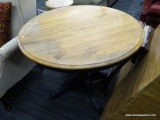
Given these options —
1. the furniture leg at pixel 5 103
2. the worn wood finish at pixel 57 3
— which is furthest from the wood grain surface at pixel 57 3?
the furniture leg at pixel 5 103

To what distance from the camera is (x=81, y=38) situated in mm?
1128

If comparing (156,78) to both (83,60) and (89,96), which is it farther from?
(89,96)

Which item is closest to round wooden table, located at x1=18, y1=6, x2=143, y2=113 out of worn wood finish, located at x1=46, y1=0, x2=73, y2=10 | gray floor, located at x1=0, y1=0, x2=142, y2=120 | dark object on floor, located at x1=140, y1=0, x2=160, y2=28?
gray floor, located at x1=0, y1=0, x2=142, y2=120

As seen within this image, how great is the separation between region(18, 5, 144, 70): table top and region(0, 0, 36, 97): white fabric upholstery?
177 millimetres

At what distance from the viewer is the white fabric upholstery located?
127 centimetres

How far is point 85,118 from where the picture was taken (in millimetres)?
1396

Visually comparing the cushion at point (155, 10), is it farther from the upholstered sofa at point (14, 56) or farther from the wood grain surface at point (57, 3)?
the upholstered sofa at point (14, 56)

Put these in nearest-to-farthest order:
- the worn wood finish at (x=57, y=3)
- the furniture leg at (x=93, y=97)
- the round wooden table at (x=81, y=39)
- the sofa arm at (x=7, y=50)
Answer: the round wooden table at (x=81, y=39) → the sofa arm at (x=7, y=50) → the furniture leg at (x=93, y=97) → the worn wood finish at (x=57, y=3)

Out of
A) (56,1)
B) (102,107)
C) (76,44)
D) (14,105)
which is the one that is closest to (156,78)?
(76,44)

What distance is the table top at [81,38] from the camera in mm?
953

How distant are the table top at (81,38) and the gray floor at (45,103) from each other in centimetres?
66

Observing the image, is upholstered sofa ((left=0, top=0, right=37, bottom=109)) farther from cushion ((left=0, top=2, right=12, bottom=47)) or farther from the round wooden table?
the round wooden table

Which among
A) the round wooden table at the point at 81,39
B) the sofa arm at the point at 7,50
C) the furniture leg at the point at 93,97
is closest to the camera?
the round wooden table at the point at 81,39

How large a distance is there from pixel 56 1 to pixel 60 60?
1.35 metres
